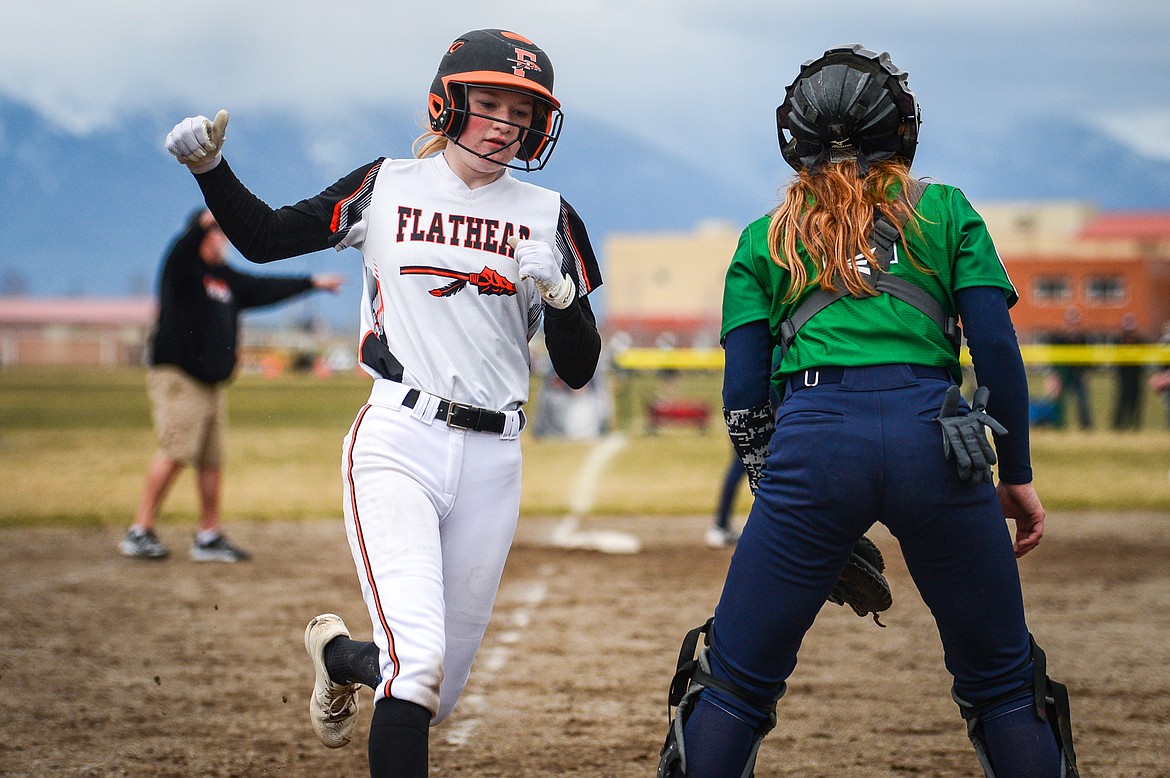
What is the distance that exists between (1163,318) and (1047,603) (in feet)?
200

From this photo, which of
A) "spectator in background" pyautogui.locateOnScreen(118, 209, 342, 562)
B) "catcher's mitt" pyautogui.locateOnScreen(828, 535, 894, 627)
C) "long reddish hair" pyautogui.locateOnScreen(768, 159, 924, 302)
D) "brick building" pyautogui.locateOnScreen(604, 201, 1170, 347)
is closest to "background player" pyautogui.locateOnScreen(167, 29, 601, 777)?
"long reddish hair" pyautogui.locateOnScreen(768, 159, 924, 302)

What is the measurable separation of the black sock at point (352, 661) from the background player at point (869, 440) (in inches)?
34.7

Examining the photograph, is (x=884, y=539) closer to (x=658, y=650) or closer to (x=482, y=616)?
(x=658, y=650)

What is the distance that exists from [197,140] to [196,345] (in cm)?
479

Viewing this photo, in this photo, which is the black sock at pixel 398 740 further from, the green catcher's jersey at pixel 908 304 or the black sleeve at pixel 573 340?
the green catcher's jersey at pixel 908 304

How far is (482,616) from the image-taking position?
133 inches

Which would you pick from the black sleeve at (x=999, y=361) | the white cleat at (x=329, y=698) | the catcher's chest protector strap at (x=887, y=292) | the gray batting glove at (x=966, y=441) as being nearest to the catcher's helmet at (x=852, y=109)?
the catcher's chest protector strap at (x=887, y=292)

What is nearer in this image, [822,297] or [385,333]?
[822,297]

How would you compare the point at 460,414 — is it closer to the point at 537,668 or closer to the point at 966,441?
the point at 966,441

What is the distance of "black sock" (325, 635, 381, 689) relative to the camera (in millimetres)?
3211

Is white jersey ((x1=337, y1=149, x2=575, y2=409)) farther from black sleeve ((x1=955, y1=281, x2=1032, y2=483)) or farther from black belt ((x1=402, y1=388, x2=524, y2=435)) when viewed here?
black sleeve ((x1=955, y1=281, x2=1032, y2=483))

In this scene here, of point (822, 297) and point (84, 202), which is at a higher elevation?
point (84, 202)

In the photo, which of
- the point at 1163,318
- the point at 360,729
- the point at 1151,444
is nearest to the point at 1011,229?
the point at 1163,318

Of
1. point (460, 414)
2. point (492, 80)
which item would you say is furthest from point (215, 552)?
point (492, 80)
